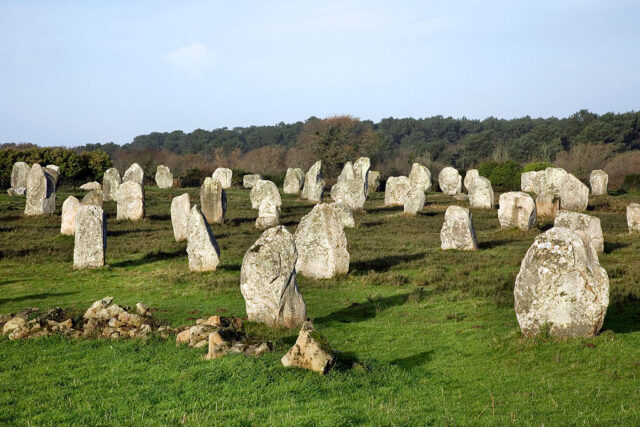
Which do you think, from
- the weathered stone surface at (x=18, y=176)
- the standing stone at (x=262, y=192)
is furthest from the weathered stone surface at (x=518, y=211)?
the weathered stone surface at (x=18, y=176)

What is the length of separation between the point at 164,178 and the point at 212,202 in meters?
24.4

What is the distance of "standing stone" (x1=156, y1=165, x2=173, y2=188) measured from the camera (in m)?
53.7

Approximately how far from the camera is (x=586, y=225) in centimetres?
2144

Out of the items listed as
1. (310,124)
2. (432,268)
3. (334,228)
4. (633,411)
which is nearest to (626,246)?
(432,268)

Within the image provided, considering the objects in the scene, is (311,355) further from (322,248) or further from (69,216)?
(69,216)

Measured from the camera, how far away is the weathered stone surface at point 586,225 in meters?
21.2

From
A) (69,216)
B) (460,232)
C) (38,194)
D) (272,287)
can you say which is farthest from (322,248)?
(38,194)

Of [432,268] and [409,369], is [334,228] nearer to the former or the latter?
[432,268]

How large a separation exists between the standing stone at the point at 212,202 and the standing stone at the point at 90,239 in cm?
1114

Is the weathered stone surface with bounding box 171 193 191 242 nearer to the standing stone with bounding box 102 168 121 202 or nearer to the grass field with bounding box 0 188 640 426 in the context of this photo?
the grass field with bounding box 0 188 640 426

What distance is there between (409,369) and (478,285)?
22.5ft

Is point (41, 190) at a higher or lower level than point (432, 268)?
higher

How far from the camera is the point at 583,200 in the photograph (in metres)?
35.4

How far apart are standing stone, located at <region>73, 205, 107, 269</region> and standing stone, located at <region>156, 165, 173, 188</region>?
34.5 metres
